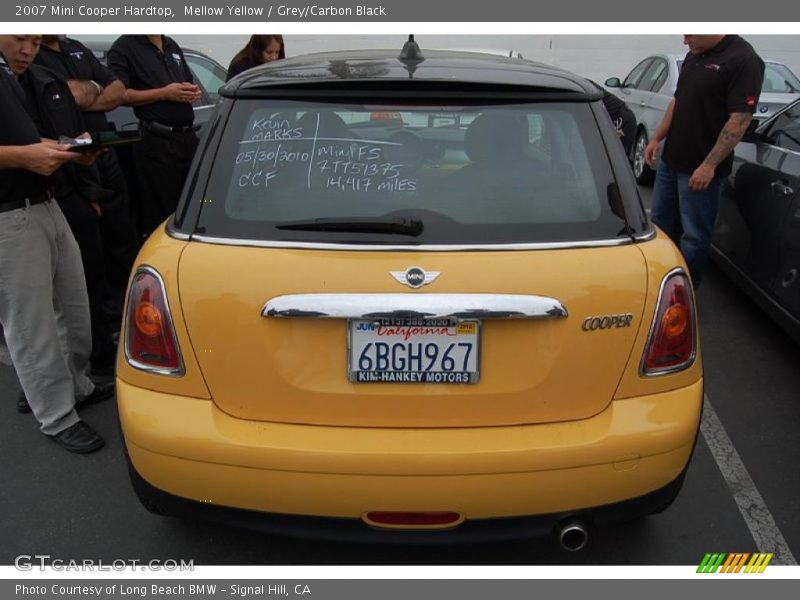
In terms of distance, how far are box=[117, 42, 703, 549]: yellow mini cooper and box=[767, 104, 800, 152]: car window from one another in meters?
2.68

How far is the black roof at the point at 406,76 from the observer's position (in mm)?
2168

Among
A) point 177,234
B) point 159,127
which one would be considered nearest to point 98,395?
point 159,127

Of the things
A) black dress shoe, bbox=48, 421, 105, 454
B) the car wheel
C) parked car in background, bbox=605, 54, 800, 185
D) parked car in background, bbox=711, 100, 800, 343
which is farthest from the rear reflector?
the car wheel

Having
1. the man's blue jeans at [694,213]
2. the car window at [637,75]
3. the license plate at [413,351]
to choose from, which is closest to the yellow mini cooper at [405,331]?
the license plate at [413,351]

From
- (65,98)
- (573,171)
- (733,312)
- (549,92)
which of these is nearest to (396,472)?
(573,171)

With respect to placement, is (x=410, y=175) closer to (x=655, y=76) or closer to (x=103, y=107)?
(x=103, y=107)

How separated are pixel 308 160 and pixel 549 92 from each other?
0.77 m

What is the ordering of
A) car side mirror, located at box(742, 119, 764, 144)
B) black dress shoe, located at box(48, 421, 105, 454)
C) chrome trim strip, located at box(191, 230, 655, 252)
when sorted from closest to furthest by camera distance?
1. chrome trim strip, located at box(191, 230, 655, 252)
2. black dress shoe, located at box(48, 421, 105, 454)
3. car side mirror, located at box(742, 119, 764, 144)

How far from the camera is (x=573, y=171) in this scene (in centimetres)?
219

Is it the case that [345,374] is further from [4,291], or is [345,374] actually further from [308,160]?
[4,291]

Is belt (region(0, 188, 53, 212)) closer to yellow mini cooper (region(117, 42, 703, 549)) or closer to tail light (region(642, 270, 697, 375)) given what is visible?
yellow mini cooper (region(117, 42, 703, 549))

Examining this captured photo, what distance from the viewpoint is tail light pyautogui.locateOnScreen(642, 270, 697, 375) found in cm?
205

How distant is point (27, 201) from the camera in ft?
9.59

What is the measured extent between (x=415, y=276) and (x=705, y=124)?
3097 millimetres
